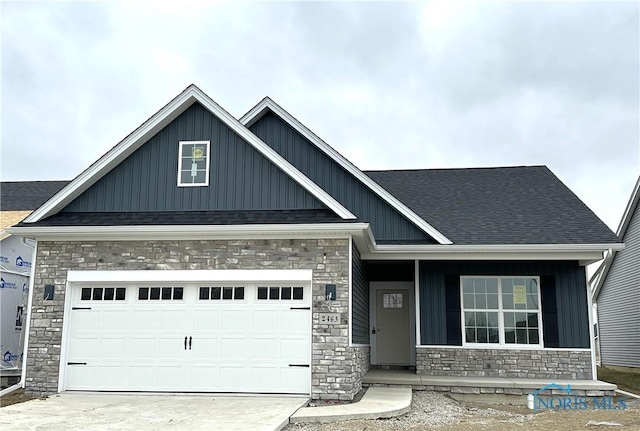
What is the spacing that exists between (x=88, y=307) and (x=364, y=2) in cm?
847

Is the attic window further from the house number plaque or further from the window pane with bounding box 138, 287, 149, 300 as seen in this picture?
the house number plaque

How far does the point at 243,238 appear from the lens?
34.0ft

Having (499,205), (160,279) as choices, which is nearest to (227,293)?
(160,279)

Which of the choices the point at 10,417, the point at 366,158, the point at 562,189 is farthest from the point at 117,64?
the point at 366,158

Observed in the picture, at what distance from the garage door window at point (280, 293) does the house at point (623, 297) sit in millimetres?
12010

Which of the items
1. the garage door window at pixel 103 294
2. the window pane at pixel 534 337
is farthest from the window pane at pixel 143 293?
the window pane at pixel 534 337

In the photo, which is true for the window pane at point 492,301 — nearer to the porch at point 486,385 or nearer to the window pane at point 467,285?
the window pane at point 467,285

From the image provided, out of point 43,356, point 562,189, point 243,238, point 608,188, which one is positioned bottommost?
point 43,356

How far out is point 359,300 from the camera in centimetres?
1212

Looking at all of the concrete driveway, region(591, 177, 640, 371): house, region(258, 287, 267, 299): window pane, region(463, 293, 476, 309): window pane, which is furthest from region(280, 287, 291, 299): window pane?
region(591, 177, 640, 371): house

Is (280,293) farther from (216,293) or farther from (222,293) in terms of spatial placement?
(216,293)

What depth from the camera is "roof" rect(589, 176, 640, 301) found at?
18062mm

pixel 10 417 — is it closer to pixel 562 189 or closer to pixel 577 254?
pixel 577 254

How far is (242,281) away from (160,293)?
1542 millimetres
